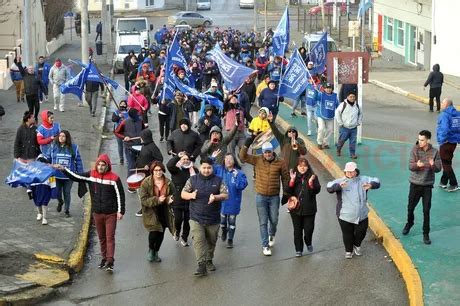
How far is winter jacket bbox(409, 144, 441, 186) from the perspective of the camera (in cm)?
1340

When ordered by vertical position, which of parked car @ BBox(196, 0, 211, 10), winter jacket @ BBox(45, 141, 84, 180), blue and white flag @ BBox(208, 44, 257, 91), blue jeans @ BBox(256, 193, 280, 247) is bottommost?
parked car @ BBox(196, 0, 211, 10)

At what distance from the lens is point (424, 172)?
13.5 metres

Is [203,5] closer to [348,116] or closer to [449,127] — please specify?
[348,116]

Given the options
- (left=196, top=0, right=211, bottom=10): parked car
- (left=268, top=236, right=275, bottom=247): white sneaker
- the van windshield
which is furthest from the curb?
(left=196, top=0, right=211, bottom=10): parked car

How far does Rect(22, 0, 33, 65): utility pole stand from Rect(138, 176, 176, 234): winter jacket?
2308 centimetres

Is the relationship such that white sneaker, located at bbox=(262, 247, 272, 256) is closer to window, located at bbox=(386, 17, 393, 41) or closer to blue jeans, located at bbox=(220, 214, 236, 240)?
blue jeans, located at bbox=(220, 214, 236, 240)

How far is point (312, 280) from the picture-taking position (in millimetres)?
12227

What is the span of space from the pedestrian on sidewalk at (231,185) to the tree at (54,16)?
41.3m

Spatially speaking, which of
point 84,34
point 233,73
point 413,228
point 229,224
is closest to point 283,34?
point 233,73

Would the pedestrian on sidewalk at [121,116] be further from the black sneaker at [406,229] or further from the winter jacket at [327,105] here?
the black sneaker at [406,229]

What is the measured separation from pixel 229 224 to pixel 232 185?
0.70m

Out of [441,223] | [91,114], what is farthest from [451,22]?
[441,223]

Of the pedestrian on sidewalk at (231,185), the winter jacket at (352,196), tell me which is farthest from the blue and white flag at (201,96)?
the winter jacket at (352,196)

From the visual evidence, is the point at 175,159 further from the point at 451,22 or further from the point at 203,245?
the point at 451,22
